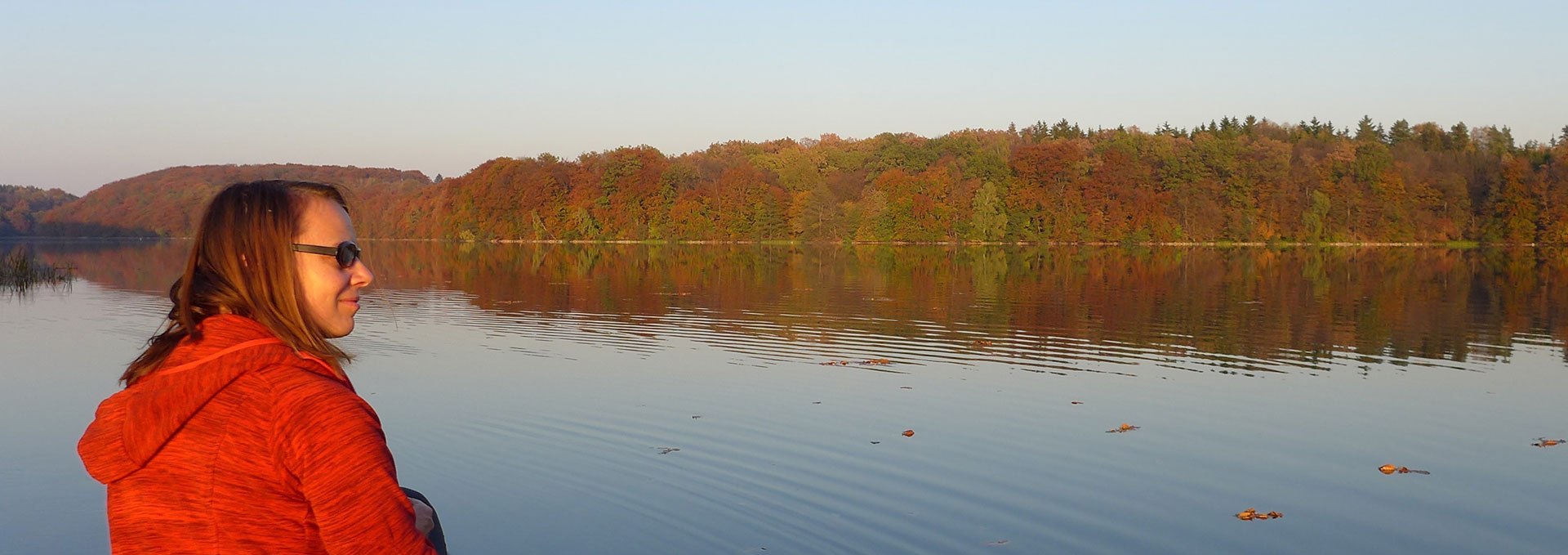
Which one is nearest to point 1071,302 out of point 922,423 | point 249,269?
point 922,423

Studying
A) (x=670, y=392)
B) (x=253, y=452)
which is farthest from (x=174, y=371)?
(x=670, y=392)

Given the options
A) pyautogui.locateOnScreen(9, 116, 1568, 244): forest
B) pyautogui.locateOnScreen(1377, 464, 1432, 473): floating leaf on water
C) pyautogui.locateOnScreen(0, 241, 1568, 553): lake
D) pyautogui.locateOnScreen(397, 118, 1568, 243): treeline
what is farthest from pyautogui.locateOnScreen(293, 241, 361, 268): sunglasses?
pyautogui.locateOnScreen(397, 118, 1568, 243): treeline

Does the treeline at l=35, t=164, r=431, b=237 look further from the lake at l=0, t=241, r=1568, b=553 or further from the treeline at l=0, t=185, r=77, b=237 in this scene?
the lake at l=0, t=241, r=1568, b=553

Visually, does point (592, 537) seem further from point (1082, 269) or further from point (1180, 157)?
point (1180, 157)

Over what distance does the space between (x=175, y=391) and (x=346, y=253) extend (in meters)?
0.37

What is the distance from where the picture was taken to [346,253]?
194 cm

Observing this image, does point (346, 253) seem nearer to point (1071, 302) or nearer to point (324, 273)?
point (324, 273)

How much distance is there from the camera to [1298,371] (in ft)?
45.8

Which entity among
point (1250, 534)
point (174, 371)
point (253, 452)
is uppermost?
point (174, 371)

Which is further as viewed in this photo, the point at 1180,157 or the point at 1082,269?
the point at 1180,157

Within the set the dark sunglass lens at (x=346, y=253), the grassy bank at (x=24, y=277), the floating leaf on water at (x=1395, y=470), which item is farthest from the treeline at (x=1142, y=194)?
the dark sunglass lens at (x=346, y=253)

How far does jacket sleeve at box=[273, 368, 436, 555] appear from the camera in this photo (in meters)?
1.66

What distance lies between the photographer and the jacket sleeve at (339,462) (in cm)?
166

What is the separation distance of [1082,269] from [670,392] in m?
29.8
